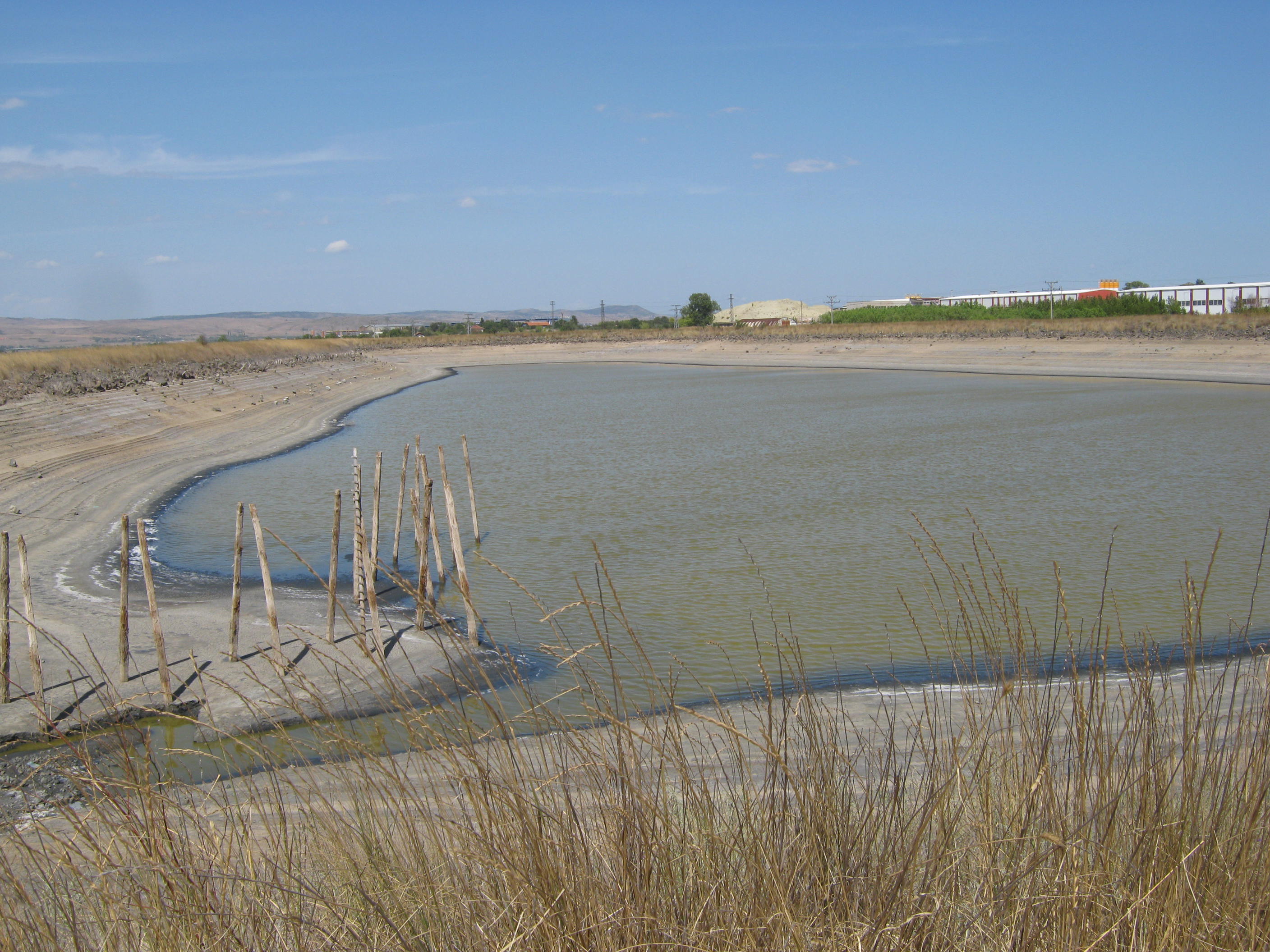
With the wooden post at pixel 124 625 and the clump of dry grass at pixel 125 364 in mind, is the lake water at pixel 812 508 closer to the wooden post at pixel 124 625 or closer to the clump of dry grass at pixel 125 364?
the wooden post at pixel 124 625

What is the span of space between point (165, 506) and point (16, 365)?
71.3ft

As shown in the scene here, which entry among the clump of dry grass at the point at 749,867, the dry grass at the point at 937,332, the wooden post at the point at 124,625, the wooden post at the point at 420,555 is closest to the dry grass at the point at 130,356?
the dry grass at the point at 937,332

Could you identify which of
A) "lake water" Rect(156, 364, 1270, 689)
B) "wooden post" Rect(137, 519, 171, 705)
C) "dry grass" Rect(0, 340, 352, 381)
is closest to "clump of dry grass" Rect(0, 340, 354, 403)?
"dry grass" Rect(0, 340, 352, 381)

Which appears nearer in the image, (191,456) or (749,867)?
(749,867)

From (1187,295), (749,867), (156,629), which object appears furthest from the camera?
(1187,295)

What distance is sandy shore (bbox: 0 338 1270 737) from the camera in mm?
8703

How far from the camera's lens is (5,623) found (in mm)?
7695

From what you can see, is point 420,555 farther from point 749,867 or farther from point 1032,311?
point 1032,311

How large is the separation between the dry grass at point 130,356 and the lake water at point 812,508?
11.6 metres

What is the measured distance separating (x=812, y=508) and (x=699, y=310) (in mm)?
119219

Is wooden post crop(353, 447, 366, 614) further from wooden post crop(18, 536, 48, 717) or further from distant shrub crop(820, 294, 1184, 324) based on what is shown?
distant shrub crop(820, 294, 1184, 324)

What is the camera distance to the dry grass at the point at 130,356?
3544cm

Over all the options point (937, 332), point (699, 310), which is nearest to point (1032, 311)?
point (937, 332)

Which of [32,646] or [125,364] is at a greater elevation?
[125,364]
